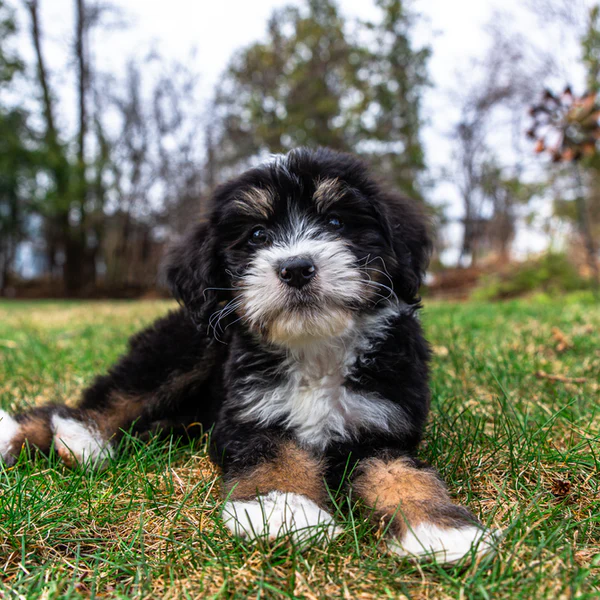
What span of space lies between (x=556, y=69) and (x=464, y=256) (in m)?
14.7

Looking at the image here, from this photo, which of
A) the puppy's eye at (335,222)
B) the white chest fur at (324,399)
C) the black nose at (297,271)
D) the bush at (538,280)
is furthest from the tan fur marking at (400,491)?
the bush at (538,280)

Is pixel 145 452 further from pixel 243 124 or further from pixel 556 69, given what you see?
pixel 243 124

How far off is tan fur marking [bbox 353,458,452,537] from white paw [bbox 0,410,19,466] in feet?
5.66

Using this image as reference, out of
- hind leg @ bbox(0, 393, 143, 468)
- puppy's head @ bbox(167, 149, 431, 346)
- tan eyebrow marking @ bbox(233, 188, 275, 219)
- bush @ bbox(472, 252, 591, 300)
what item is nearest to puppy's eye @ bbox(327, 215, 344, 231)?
puppy's head @ bbox(167, 149, 431, 346)

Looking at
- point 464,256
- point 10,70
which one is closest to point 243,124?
point 10,70

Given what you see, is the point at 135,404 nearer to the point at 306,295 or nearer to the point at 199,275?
the point at 199,275

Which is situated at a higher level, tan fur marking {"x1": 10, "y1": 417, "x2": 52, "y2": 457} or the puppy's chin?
the puppy's chin

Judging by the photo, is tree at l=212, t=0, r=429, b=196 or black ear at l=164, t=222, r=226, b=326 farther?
tree at l=212, t=0, r=429, b=196

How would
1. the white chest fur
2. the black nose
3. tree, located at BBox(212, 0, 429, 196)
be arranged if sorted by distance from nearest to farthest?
1. the black nose
2. the white chest fur
3. tree, located at BBox(212, 0, 429, 196)

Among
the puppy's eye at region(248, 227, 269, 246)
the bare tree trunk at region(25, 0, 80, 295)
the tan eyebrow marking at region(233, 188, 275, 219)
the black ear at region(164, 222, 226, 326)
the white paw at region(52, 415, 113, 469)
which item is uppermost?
the bare tree trunk at region(25, 0, 80, 295)

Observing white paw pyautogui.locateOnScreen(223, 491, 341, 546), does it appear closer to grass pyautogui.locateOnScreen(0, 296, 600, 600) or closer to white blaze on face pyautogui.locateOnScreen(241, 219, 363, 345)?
grass pyautogui.locateOnScreen(0, 296, 600, 600)

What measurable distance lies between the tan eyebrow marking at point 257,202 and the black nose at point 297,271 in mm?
399

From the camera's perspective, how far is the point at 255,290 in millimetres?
2285

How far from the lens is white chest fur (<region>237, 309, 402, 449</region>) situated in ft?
7.50
